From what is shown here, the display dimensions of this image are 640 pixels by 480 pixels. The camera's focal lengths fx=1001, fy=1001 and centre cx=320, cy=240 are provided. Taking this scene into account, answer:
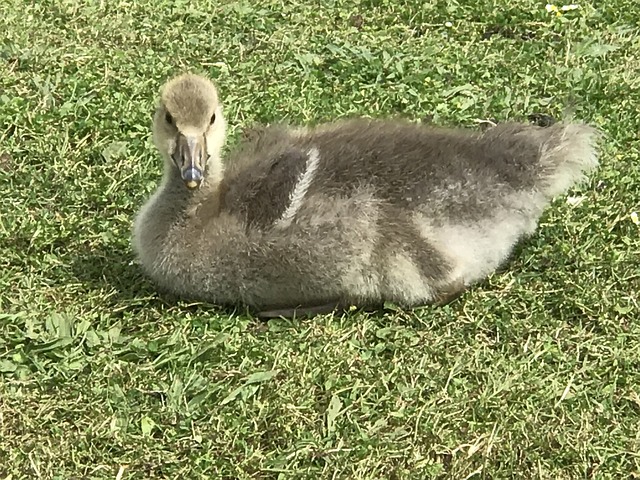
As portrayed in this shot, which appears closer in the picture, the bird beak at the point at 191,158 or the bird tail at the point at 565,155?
the bird beak at the point at 191,158

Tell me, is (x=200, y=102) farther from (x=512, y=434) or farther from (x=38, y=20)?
(x=38, y=20)

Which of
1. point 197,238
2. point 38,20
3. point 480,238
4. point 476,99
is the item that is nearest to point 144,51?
point 38,20

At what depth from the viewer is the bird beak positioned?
2732 mm

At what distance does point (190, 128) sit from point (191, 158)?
95 mm

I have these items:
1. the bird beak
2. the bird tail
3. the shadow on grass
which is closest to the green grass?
the shadow on grass

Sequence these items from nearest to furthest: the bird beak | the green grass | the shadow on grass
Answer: the green grass, the bird beak, the shadow on grass

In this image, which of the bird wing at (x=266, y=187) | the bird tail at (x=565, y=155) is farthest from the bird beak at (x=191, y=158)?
the bird tail at (x=565, y=155)

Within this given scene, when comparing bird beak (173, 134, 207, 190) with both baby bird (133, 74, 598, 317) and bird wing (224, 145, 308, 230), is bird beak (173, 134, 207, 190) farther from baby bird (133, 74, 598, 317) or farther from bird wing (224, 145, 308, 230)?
bird wing (224, 145, 308, 230)

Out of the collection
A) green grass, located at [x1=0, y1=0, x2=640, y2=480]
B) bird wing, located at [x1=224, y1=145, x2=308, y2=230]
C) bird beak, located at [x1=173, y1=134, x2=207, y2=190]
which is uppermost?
bird beak, located at [x1=173, y1=134, x2=207, y2=190]

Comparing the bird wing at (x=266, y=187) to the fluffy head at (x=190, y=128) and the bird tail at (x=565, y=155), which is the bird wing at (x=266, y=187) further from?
the bird tail at (x=565, y=155)

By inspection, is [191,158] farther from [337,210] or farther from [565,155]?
[565,155]

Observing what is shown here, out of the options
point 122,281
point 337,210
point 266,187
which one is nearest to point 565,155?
point 337,210

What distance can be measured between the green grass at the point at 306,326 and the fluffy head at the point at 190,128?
1.35 ft

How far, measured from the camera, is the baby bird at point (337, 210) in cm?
279
